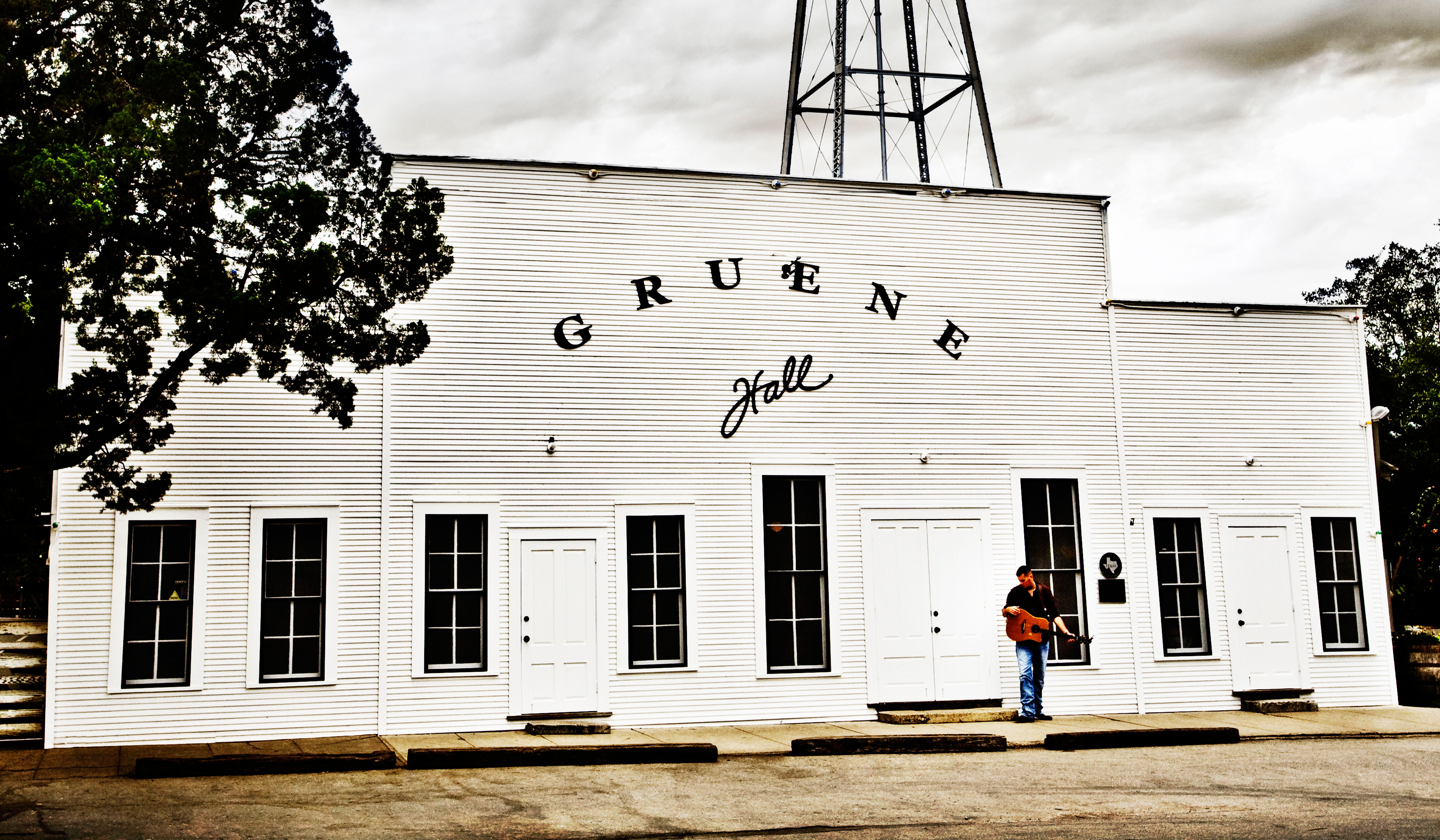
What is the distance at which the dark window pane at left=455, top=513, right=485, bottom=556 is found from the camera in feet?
48.3

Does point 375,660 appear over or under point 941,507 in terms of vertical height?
under

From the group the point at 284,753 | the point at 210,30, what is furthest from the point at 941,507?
the point at 210,30

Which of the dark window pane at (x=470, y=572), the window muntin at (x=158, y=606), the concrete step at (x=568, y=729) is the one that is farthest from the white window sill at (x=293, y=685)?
the concrete step at (x=568, y=729)

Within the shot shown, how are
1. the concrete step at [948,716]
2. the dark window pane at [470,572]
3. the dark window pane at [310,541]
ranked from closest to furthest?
the dark window pane at [310,541]
the dark window pane at [470,572]
the concrete step at [948,716]

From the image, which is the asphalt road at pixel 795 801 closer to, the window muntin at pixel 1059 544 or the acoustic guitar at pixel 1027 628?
the acoustic guitar at pixel 1027 628

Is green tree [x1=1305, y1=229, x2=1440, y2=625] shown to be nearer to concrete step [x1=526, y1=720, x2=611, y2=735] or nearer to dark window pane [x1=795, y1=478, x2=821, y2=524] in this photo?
dark window pane [x1=795, y1=478, x2=821, y2=524]

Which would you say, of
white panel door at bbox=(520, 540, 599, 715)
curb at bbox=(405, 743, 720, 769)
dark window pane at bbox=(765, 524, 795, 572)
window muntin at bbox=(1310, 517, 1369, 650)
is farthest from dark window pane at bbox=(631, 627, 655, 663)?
window muntin at bbox=(1310, 517, 1369, 650)

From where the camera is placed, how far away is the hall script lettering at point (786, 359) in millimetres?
15398

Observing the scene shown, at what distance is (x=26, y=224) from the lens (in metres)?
10.3

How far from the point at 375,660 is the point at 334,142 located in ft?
18.6

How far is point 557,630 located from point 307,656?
9.03 ft

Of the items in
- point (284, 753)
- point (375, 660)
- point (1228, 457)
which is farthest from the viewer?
point (1228, 457)

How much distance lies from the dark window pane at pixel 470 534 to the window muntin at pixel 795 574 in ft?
10.9

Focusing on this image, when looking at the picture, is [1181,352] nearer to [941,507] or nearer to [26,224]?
[941,507]
